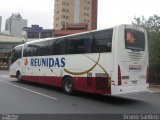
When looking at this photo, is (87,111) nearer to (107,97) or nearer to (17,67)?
(107,97)

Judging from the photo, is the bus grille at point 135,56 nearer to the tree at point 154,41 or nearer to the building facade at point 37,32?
the tree at point 154,41

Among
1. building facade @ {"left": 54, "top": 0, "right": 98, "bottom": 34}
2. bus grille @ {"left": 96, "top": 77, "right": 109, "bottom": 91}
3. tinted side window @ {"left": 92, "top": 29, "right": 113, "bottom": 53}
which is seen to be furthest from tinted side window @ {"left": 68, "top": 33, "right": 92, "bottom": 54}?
building facade @ {"left": 54, "top": 0, "right": 98, "bottom": 34}

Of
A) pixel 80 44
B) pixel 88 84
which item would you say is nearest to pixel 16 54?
pixel 80 44

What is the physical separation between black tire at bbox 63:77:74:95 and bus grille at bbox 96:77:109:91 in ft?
8.28

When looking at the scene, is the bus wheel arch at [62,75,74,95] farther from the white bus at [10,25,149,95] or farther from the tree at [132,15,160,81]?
the tree at [132,15,160,81]

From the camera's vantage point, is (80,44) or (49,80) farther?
(49,80)

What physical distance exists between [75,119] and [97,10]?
108 m

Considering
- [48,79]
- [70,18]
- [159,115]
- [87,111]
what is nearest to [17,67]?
[48,79]

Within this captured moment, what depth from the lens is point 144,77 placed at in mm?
15562

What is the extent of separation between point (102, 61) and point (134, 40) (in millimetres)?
1772

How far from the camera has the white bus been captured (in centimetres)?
1447

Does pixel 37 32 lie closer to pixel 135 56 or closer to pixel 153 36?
pixel 153 36

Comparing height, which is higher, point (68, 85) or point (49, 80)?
point (49, 80)

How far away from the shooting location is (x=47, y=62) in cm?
2044
